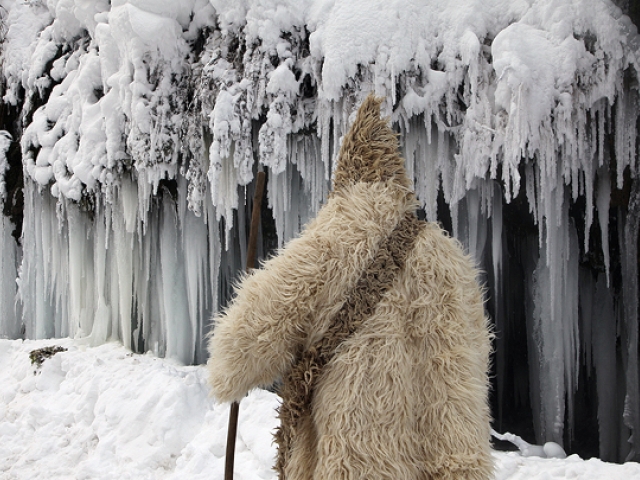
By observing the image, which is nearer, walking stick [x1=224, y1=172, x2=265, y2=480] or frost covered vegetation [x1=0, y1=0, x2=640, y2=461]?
walking stick [x1=224, y1=172, x2=265, y2=480]

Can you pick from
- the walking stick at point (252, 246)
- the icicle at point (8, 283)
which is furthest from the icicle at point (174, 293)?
the walking stick at point (252, 246)

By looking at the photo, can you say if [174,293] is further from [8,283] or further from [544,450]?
[544,450]

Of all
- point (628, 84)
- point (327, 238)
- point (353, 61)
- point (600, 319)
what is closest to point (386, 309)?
point (327, 238)

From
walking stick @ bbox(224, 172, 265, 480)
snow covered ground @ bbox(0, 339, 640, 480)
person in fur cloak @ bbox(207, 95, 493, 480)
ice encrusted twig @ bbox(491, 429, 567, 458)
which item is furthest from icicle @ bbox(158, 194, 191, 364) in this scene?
person in fur cloak @ bbox(207, 95, 493, 480)

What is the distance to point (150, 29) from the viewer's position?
432 centimetres

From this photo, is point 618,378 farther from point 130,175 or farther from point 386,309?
point 130,175

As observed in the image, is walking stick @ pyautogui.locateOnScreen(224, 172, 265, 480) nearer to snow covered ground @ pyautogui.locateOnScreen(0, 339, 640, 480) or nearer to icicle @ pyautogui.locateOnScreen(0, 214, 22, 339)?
snow covered ground @ pyautogui.locateOnScreen(0, 339, 640, 480)

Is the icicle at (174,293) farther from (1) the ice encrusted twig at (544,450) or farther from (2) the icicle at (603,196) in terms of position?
(2) the icicle at (603,196)

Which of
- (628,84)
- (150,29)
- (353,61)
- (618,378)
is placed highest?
(150,29)

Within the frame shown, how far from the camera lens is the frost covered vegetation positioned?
3.56 m

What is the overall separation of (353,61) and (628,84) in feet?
6.06

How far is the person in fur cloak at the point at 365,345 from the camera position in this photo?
1.64 m

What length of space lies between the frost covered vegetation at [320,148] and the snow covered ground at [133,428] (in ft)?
2.29

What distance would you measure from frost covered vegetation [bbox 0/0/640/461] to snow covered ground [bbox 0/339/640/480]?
698 millimetres
